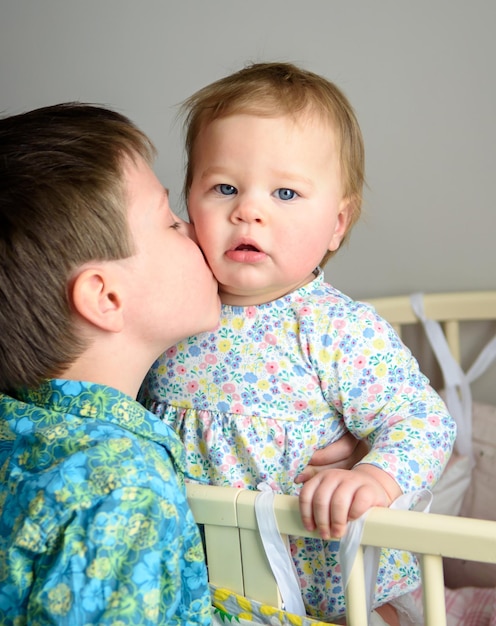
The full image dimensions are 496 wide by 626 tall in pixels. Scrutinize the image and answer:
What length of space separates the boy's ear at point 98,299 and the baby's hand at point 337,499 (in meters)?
0.27

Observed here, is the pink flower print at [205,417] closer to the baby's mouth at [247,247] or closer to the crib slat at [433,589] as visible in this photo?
the baby's mouth at [247,247]

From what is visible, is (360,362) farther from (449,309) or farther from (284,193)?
(449,309)

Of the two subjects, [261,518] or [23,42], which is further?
[23,42]

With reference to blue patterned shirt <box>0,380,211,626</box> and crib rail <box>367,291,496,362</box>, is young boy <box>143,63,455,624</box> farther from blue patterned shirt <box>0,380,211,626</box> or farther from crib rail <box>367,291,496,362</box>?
crib rail <box>367,291,496,362</box>

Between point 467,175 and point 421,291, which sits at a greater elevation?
point 467,175

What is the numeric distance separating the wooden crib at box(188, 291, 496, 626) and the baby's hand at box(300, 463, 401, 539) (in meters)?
0.01

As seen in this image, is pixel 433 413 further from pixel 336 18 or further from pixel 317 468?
pixel 336 18

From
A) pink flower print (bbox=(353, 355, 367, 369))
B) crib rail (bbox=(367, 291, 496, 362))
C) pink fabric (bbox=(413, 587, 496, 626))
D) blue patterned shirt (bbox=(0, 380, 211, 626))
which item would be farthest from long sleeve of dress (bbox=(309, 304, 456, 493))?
crib rail (bbox=(367, 291, 496, 362))

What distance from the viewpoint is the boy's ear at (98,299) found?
89 centimetres

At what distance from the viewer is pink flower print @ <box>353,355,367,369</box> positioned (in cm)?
102

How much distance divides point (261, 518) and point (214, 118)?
1.54 ft

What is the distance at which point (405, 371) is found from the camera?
1040 millimetres

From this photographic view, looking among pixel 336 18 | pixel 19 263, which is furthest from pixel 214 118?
pixel 336 18

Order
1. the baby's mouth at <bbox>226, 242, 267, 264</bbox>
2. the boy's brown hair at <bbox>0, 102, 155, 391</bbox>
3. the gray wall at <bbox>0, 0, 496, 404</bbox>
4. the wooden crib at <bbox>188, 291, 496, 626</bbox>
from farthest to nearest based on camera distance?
1. the gray wall at <bbox>0, 0, 496, 404</bbox>
2. the baby's mouth at <bbox>226, 242, 267, 264</bbox>
3. the boy's brown hair at <bbox>0, 102, 155, 391</bbox>
4. the wooden crib at <bbox>188, 291, 496, 626</bbox>
